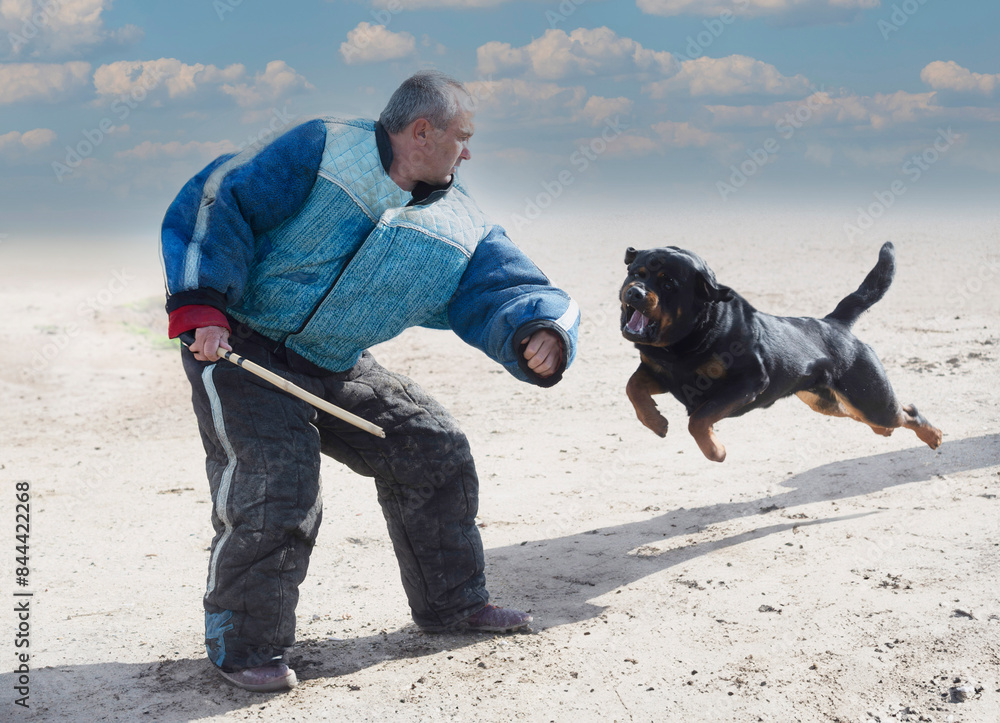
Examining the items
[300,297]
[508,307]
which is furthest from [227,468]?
[508,307]

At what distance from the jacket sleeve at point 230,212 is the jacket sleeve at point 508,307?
0.73m

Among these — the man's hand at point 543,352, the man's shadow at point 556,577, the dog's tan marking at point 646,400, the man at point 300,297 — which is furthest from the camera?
the dog's tan marking at point 646,400

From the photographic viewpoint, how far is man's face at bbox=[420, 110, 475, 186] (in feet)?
11.0

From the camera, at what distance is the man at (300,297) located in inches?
128

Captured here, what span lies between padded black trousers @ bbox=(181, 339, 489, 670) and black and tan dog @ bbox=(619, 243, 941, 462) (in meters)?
0.95

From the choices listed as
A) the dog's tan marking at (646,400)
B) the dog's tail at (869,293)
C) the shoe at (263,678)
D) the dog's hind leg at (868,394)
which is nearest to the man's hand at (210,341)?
the shoe at (263,678)

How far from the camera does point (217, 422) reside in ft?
11.0

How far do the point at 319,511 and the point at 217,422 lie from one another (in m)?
0.55

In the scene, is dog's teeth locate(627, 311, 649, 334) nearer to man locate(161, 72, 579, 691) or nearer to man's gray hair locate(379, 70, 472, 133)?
man locate(161, 72, 579, 691)

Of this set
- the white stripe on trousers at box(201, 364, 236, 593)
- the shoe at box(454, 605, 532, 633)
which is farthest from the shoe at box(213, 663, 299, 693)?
the shoe at box(454, 605, 532, 633)

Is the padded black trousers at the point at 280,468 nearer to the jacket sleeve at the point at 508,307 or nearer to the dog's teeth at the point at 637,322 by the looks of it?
the jacket sleeve at the point at 508,307

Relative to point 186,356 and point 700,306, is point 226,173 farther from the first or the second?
point 700,306

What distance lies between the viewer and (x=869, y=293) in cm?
490

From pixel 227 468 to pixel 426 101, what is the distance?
5.01 feet
